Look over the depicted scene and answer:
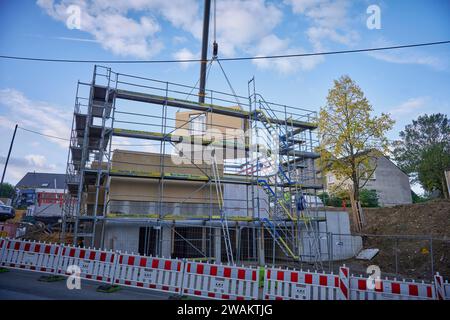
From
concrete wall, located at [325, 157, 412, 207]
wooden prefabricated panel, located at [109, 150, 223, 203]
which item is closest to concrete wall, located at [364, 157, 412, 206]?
concrete wall, located at [325, 157, 412, 207]

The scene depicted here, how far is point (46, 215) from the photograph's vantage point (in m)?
28.2

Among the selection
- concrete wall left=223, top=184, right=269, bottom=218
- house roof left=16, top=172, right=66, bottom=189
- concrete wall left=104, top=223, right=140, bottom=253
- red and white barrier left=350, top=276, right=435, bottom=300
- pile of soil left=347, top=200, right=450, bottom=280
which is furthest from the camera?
house roof left=16, top=172, right=66, bottom=189

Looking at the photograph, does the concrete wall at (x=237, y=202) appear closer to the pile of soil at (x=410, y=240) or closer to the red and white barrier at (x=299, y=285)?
the pile of soil at (x=410, y=240)

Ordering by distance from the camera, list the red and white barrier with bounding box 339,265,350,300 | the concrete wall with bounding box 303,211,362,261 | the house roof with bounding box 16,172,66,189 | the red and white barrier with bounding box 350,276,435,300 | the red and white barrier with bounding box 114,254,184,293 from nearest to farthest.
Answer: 1. the red and white barrier with bounding box 350,276,435,300
2. the red and white barrier with bounding box 339,265,350,300
3. the red and white barrier with bounding box 114,254,184,293
4. the concrete wall with bounding box 303,211,362,261
5. the house roof with bounding box 16,172,66,189

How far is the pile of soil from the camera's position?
510 inches

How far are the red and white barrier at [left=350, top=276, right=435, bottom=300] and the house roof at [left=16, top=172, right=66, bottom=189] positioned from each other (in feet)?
210

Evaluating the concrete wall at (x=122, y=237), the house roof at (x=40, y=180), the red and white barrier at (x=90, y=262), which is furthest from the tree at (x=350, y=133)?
the house roof at (x=40, y=180)

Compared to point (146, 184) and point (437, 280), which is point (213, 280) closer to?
point (437, 280)

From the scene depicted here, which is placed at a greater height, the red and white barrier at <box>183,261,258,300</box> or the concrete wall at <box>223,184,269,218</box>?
the concrete wall at <box>223,184,269,218</box>

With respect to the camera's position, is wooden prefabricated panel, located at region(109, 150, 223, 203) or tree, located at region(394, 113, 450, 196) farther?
tree, located at region(394, 113, 450, 196)

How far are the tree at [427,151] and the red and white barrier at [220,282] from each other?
1185 inches

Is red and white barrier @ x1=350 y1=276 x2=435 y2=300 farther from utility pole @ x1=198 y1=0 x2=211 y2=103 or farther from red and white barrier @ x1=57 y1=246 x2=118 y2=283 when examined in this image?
utility pole @ x1=198 y1=0 x2=211 y2=103

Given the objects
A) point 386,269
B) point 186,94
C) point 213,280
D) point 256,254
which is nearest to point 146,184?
point 186,94
